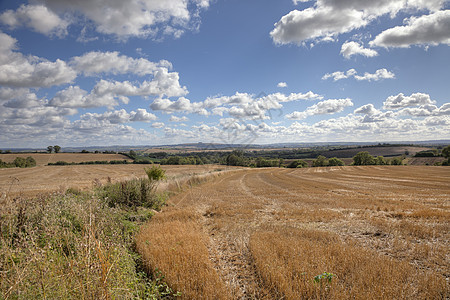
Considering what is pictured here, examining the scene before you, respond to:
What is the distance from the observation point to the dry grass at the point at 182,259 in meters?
4.83

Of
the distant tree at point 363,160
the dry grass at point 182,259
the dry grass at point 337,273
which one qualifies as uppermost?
the dry grass at point 337,273

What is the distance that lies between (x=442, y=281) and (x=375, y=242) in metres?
2.76

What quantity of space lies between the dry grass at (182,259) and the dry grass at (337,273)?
4.35 feet

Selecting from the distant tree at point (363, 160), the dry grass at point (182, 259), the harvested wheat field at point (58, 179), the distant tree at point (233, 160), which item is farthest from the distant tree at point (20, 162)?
the distant tree at point (363, 160)

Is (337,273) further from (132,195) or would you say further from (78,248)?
(132,195)

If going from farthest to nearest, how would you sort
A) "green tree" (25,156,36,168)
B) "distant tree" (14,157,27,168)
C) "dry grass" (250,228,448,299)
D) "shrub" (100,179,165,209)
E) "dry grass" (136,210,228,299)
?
"green tree" (25,156,36,168) → "distant tree" (14,157,27,168) → "shrub" (100,179,165,209) → "dry grass" (136,210,228,299) → "dry grass" (250,228,448,299)

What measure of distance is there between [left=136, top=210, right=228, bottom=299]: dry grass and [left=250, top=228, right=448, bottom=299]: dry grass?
4.35ft

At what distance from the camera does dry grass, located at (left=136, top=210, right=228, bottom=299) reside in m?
4.83

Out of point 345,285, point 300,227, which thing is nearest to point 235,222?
point 300,227

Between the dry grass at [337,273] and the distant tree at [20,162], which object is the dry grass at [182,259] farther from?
the distant tree at [20,162]

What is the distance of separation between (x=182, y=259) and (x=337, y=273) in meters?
3.98

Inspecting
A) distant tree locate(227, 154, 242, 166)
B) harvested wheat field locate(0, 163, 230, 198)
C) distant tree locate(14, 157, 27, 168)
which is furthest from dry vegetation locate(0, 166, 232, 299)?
distant tree locate(14, 157, 27, 168)

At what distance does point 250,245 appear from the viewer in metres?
7.28

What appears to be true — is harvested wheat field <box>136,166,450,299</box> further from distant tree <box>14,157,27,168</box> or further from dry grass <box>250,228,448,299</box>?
distant tree <box>14,157,27,168</box>
